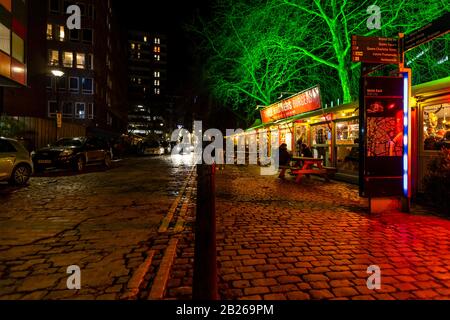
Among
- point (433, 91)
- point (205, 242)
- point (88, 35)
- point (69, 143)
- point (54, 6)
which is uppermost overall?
point (54, 6)

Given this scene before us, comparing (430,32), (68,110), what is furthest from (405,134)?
(68,110)

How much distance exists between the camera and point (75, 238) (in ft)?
17.0

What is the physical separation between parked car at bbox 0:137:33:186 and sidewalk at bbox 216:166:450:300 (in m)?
7.44

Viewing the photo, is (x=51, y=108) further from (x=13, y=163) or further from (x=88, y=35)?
(x=13, y=163)

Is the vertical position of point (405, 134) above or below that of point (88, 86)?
below

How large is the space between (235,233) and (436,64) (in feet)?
47.7

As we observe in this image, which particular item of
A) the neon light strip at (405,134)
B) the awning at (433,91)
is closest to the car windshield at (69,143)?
the neon light strip at (405,134)

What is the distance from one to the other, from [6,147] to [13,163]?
57 centimetres

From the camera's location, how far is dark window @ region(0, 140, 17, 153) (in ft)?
33.8

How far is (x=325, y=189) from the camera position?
1065cm

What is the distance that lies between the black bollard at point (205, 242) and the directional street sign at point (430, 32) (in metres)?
5.32

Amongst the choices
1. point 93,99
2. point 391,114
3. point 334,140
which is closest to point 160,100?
point 93,99

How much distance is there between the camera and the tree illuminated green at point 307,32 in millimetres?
15405

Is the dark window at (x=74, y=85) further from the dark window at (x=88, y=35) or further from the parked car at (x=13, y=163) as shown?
the parked car at (x=13, y=163)
